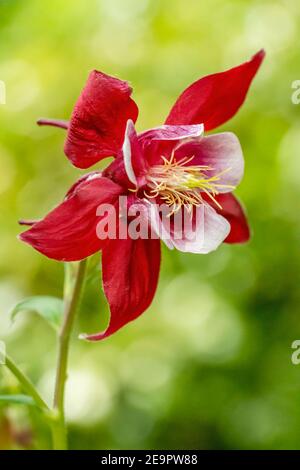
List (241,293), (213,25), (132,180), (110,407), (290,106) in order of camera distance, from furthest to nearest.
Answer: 1. (213,25)
2. (290,106)
3. (241,293)
4. (110,407)
5. (132,180)

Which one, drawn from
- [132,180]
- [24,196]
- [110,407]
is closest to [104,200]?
[132,180]

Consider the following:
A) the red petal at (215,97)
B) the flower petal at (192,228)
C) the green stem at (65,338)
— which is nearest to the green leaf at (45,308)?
the green stem at (65,338)

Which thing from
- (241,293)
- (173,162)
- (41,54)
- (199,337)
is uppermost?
(41,54)

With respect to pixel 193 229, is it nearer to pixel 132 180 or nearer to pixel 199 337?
pixel 132 180

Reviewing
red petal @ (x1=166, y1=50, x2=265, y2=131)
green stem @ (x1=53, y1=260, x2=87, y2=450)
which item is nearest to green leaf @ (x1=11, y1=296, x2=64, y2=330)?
green stem @ (x1=53, y1=260, x2=87, y2=450)

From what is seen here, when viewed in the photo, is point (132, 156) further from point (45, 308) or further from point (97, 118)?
point (45, 308)

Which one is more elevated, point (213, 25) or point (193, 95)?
point (213, 25)

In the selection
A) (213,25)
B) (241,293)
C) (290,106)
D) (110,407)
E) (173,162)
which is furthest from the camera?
(213,25)
